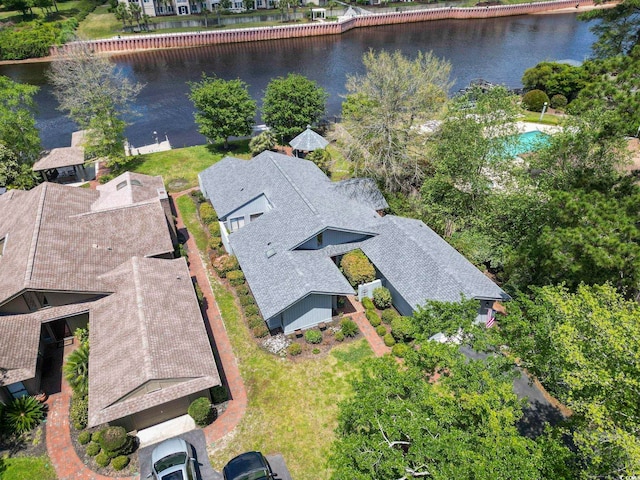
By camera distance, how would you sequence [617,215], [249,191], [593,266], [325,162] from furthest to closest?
[325,162], [249,191], [593,266], [617,215]

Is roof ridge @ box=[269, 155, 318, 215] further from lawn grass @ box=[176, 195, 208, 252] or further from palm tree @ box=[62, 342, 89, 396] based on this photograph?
palm tree @ box=[62, 342, 89, 396]

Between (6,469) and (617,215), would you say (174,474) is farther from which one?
(617,215)

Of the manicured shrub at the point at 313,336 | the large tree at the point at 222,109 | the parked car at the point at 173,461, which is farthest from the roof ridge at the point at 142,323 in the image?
the large tree at the point at 222,109

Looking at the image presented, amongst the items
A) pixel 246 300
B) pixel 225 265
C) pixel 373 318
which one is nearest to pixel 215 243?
pixel 225 265

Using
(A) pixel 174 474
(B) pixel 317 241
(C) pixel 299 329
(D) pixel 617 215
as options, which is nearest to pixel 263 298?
(C) pixel 299 329

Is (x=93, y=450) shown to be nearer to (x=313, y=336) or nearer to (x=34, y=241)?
(x=313, y=336)

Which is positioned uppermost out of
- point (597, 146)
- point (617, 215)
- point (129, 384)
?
point (597, 146)
